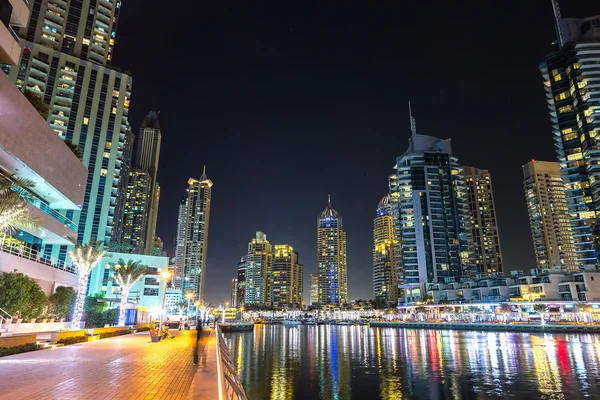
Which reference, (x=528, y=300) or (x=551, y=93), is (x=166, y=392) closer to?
(x=528, y=300)

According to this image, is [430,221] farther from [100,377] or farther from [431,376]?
[100,377]

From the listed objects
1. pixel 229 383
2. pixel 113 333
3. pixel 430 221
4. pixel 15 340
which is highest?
pixel 430 221

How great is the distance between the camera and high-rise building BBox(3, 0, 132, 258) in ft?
314

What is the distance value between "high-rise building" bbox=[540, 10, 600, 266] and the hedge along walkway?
12713 cm

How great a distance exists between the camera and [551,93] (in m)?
124

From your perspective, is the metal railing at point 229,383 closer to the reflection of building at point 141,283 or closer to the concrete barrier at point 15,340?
the concrete barrier at point 15,340

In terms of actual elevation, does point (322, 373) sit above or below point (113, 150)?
below

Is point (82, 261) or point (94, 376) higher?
point (82, 261)

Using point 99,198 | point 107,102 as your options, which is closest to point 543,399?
point 99,198

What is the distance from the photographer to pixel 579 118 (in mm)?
114812

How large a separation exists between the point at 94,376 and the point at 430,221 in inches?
5933

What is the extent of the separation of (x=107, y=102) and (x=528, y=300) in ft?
416

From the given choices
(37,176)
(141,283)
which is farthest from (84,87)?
(37,176)

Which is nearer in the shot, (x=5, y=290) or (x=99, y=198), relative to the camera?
(x=5, y=290)
